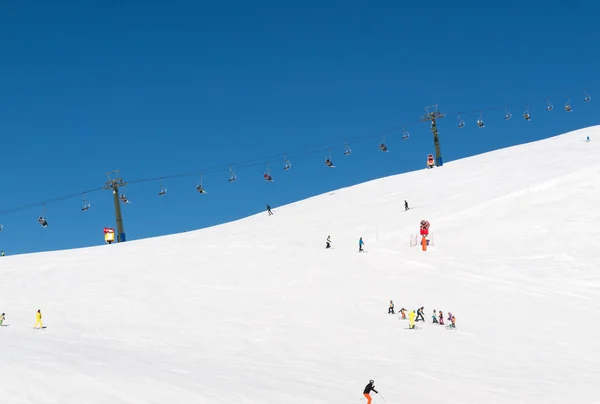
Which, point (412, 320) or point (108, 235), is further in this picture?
point (108, 235)

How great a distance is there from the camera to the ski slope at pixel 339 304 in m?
19.6

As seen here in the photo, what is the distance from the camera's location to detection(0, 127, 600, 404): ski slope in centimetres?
1962

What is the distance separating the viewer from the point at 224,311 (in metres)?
29.9

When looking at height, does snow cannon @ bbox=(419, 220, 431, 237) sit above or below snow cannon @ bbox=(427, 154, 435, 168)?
below

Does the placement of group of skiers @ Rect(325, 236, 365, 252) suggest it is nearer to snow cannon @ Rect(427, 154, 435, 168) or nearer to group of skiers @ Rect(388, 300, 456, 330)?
group of skiers @ Rect(388, 300, 456, 330)

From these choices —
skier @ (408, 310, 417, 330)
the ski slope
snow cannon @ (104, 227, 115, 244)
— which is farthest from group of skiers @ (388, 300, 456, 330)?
snow cannon @ (104, 227, 115, 244)

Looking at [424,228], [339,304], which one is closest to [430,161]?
[424,228]

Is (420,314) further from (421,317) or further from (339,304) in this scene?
→ (339,304)

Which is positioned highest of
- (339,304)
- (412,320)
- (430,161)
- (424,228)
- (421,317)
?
(430,161)

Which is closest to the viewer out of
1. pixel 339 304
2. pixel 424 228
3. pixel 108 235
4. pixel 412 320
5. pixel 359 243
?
pixel 412 320

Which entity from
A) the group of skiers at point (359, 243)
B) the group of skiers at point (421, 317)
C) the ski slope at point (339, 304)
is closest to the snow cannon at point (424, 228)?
the ski slope at point (339, 304)

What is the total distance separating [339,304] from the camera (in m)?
30.9

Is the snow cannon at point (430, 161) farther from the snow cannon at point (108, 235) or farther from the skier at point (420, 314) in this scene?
the skier at point (420, 314)

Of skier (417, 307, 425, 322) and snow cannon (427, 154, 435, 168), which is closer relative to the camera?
skier (417, 307, 425, 322)
